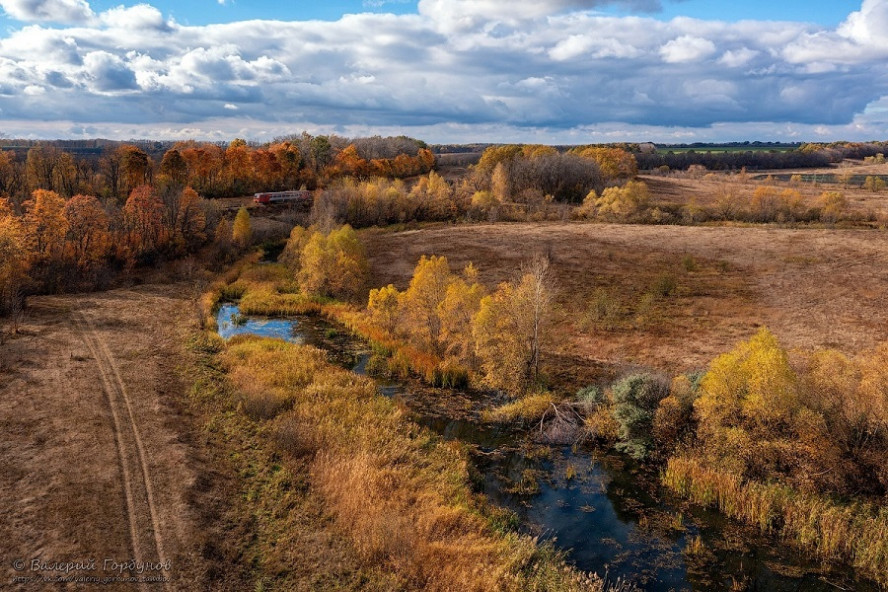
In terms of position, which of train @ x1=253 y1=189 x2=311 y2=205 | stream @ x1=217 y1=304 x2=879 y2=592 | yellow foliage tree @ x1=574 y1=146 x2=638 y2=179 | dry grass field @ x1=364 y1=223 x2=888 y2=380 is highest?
yellow foliage tree @ x1=574 y1=146 x2=638 y2=179

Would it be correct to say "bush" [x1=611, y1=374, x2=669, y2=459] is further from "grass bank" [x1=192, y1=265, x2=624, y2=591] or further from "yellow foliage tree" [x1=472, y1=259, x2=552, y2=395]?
"grass bank" [x1=192, y1=265, x2=624, y2=591]

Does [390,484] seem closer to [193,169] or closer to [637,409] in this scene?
[637,409]

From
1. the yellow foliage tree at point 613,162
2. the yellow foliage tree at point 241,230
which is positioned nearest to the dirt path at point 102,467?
the yellow foliage tree at point 241,230

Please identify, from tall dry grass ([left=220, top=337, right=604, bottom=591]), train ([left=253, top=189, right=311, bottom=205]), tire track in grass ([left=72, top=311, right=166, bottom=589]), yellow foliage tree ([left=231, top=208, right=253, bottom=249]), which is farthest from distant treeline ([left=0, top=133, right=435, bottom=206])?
tall dry grass ([left=220, top=337, right=604, bottom=591])

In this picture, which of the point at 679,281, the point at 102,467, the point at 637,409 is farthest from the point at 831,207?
the point at 102,467

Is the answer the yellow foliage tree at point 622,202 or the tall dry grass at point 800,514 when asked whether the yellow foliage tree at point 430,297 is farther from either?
the yellow foliage tree at point 622,202

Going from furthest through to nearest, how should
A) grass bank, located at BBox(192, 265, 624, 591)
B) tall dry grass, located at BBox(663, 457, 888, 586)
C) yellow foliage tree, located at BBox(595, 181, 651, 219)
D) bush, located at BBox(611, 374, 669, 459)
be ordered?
1. yellow foliage tree, located at BBox(595, 181, 651, 219)
2. bush, located at BBox(611, 374, 669, 459)
3. tall dry grass, located at BBox(663, 457, 888, 586)
4. grass bank, located at BBox(192, 265, 624, 591)

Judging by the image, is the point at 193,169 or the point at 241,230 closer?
the point at 241,230

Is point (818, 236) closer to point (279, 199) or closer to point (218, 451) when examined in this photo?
point (218, 451)
